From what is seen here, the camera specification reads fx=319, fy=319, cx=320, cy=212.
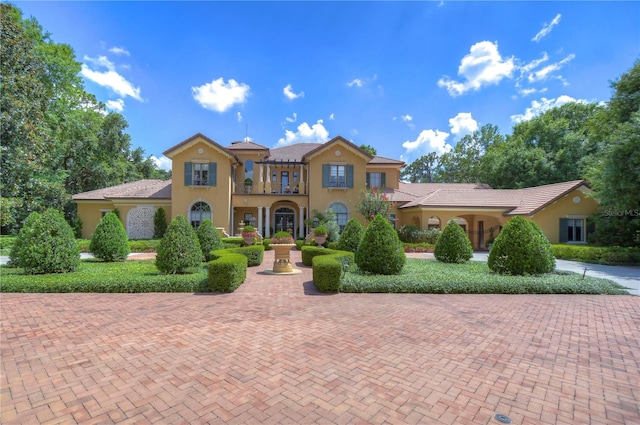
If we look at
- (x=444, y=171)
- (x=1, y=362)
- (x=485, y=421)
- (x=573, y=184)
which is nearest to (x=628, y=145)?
(x=573, y=184)

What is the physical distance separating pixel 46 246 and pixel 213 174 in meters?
14.5

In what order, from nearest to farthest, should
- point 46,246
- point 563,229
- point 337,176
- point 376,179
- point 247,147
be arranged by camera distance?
1. point 46,246
2. point 563,229
3. point 337,176
4. point 247,147
5. point 376,179

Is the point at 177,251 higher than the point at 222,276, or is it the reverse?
the point at 177,251

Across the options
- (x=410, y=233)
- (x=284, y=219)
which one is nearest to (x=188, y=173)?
(x=284, y=219)

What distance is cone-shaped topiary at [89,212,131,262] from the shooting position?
1443 cm

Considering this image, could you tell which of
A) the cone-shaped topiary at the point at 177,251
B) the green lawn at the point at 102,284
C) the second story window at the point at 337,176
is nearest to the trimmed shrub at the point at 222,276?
the green lawn at the point at 102,284

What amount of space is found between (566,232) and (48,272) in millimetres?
28492

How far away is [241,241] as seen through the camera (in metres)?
20.4

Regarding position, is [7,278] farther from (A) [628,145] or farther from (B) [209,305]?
(A) [628,145]

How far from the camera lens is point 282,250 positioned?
41.0 feet

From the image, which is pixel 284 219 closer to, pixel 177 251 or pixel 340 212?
pixel 340 212

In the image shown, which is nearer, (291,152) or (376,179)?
(376,179)

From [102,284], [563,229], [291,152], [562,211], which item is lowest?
[102,284]

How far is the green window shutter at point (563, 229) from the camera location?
22000 millimetres
